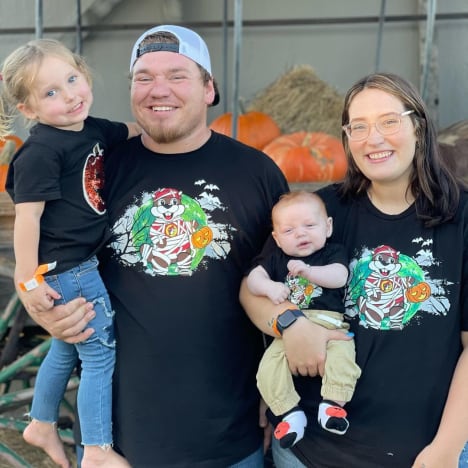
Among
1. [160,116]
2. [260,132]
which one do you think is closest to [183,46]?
[160,116]

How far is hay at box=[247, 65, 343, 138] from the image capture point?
5.20m

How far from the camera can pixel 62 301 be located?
80.9 inches

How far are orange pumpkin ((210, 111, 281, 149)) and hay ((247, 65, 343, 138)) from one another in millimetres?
316

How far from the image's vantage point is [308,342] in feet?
6.18

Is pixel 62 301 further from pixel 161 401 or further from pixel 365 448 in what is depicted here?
pixel 365 448

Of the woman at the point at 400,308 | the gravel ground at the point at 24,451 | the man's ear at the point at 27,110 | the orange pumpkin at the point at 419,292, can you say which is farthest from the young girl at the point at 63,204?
the gravel ground at the point at 24,451

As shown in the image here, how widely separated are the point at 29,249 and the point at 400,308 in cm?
104

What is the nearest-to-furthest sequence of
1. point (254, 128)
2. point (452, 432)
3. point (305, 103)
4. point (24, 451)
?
point (452, 432) < point (24, 451) < point (254, 128) < point (305, 103)

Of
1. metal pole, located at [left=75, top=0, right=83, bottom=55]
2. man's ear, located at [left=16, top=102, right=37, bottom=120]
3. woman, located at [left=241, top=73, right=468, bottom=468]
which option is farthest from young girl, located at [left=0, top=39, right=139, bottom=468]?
metal pole, located at [left=75, top=0, right=83, bottom=55]

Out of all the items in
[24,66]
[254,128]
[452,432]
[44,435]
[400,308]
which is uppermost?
[24,66]

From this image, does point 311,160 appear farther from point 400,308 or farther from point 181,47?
point 400,308

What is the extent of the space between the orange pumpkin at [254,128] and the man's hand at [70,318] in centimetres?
260

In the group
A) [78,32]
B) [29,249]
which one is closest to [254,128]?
[78,32]

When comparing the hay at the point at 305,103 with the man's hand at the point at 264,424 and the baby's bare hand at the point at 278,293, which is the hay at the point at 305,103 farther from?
the baby's bare hand at the point at 278,293
